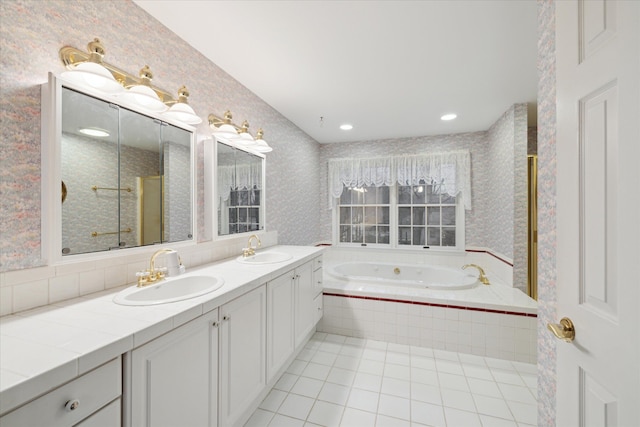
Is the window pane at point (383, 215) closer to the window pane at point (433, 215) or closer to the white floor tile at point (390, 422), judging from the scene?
the window pane at point (433, 215)

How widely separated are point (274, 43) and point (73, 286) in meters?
1.83

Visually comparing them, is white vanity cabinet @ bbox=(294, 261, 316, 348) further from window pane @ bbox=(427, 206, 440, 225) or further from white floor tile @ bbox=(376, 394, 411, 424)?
window pane @ bbox=(427, 206, 440, 225)

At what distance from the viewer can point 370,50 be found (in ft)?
6.25

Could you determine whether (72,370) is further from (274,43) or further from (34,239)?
(274,43)

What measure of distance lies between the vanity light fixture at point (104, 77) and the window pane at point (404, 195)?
11.4 feet

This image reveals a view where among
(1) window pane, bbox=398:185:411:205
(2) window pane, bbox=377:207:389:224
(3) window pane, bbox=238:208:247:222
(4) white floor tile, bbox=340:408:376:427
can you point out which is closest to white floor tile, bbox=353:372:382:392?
(4) white floor tile, bbox=340:408:376:427

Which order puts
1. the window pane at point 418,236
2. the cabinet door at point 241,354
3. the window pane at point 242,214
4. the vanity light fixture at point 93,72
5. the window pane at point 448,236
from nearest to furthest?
the vanity light fixture at point 93,72
the cabinet door at point 241,354
the window pane at point 242,214
the window pane at point 448,236
the window pane at point 418,236

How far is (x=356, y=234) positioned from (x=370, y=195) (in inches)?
27.4

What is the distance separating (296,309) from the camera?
2113 mm

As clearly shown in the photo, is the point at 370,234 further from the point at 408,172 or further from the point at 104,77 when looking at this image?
the point at 104,77

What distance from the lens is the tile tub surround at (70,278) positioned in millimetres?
1016

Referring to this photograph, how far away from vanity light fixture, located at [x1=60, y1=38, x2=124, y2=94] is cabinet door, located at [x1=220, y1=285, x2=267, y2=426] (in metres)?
1.21

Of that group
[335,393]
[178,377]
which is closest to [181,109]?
[178,377]

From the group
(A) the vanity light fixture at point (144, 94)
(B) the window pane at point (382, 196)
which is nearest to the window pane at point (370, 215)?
(B) the window pane at point (382, 196)
